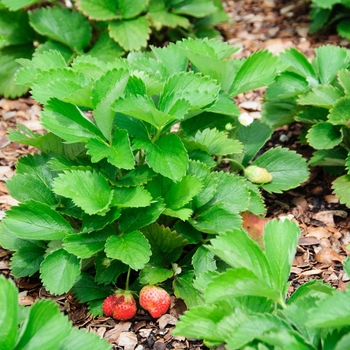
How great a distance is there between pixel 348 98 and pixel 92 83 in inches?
36.6

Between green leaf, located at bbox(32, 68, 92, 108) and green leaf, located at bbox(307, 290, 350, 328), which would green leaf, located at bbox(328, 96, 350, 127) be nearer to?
green leaf, located at bbox(32, 68, 92, 108)

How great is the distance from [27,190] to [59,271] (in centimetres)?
29

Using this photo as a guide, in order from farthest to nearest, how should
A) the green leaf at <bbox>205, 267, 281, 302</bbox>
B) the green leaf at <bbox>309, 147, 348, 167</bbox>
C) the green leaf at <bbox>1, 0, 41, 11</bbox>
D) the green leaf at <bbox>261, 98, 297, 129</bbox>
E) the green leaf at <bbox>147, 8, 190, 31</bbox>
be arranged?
the green leaf at <bbox>147, 8, 190, 31</bbox>
the green leaf at <bbox>1, 0, 41, 11</bbox>
the green leaf at <bbox>261, 98, 297, 129</bbox>
the green leaf at <bbox>309, 147, 348, 167</bbox>
the green leaf at <bbox>205, 267, 281, 302</bbox>

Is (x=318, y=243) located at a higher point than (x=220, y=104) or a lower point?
lower

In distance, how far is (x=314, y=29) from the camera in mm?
3129

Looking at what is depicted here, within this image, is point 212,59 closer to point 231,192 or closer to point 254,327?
point 231,192

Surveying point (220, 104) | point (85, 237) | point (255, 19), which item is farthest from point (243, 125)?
point (255, 19)

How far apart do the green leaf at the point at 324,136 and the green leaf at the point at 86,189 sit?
0.82 m

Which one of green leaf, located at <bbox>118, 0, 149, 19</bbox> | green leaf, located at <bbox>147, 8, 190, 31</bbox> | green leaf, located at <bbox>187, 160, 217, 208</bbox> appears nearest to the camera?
green leaf, located at <bbox>187, 160, 217, 208</bbox>

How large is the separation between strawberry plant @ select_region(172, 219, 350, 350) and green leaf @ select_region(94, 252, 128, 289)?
45 cm

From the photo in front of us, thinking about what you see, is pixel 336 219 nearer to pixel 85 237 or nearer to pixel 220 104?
pixel 220 104

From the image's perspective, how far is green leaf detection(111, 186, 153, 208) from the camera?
1653mm

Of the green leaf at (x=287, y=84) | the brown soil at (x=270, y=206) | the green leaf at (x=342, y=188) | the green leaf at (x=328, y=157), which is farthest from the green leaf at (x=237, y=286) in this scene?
the green leaf at (x=287, y=84)

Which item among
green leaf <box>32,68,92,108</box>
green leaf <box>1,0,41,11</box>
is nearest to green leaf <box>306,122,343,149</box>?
green leaf <box>32,68,92,108</box>
